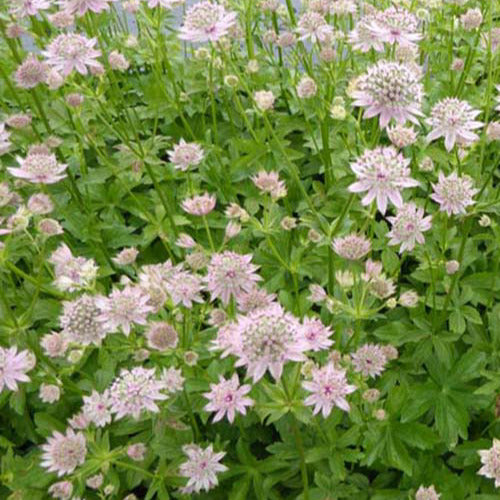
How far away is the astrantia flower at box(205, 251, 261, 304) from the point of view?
128 centimetres

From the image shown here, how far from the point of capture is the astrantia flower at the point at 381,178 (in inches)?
47.0

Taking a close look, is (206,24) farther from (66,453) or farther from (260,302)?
(66,453)

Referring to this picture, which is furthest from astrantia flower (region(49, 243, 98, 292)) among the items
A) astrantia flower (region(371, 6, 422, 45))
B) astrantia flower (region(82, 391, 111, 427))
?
astrantia flower (region(371, 6, 422, 45))

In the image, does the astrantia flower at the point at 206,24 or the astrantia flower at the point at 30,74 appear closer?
the astrantia flower at the point at 206,24

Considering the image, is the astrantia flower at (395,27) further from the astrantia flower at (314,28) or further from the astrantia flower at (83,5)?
the astrantia flower at (83,5)

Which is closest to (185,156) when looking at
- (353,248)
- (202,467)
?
(353,248)

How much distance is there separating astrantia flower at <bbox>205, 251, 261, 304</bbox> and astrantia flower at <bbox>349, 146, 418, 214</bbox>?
0.26 metres

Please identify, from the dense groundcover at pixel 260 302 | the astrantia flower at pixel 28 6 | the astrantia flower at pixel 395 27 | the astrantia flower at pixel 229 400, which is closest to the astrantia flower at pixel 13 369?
the dense groundcover at pixel 260 302

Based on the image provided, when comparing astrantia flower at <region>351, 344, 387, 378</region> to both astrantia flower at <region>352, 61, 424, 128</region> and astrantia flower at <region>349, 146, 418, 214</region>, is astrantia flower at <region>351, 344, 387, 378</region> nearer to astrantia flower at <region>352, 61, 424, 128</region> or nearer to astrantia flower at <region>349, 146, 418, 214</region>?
astrantia flower at <region>349, 146, 418, 214</region>

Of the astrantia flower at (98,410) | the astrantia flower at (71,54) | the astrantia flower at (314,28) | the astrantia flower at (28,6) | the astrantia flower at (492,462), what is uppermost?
the astrantia flower at (28,6)

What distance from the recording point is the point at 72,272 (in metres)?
1.40

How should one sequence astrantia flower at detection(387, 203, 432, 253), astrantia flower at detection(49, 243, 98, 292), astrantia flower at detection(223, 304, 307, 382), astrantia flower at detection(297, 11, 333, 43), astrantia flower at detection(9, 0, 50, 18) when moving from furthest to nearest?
astrantia flower at detection(297, 11, 333, 43) < astrantia flower at detection(9, 0, 50, 18) < astrantia flower at detection(387, 203, 432, 253) < astrantia flower at detection(49, 243, 98, 292) < astrantia flower at detection(223, 304, 307, 382)

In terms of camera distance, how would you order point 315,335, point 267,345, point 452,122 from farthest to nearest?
1. point 452,122
2. point 315,335
3. point 267,345

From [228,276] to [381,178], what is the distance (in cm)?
34
